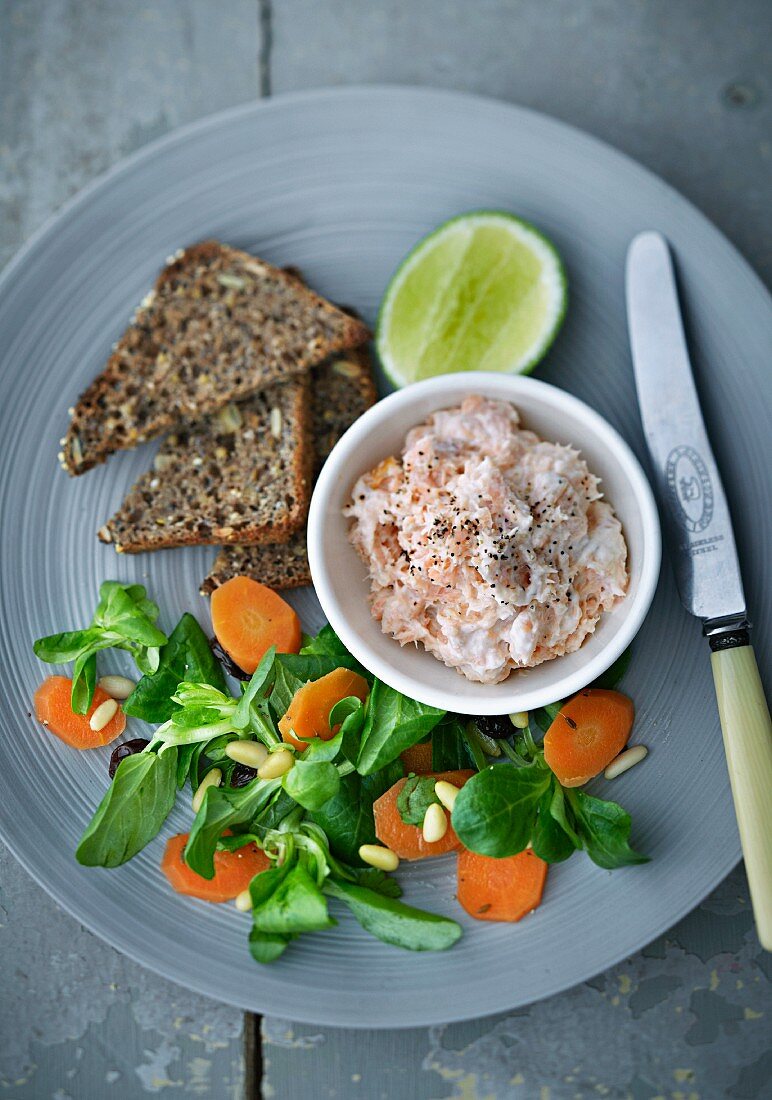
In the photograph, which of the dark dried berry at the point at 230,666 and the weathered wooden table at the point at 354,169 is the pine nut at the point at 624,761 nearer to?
the weathered wooden table at the point at 354,169

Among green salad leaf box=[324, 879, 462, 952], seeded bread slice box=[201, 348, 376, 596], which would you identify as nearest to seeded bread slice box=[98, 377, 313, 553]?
seeded bread slice box=[201, 348, 376, 596]

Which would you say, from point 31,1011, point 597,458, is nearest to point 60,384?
point 597,458

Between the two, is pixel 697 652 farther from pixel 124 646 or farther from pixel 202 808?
pixel 124 646

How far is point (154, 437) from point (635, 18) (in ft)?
6.81

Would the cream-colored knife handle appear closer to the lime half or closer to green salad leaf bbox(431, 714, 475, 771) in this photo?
green salad leaf bbox(431, 714, 475, 771)

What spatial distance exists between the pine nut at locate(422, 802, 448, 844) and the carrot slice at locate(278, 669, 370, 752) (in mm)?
322

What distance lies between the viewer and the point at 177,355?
2.68 meters

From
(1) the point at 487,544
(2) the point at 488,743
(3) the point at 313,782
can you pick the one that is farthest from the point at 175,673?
(1) the point at 487,544

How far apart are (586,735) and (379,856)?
612mm

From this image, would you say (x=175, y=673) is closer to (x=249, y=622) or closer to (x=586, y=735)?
(x=249, y=622)

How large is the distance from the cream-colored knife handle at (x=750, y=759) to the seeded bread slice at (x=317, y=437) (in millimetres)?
1147

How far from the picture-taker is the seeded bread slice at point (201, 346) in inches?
104

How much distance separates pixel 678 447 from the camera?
8.05ft

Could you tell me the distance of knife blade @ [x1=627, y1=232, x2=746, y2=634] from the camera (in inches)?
93.2
